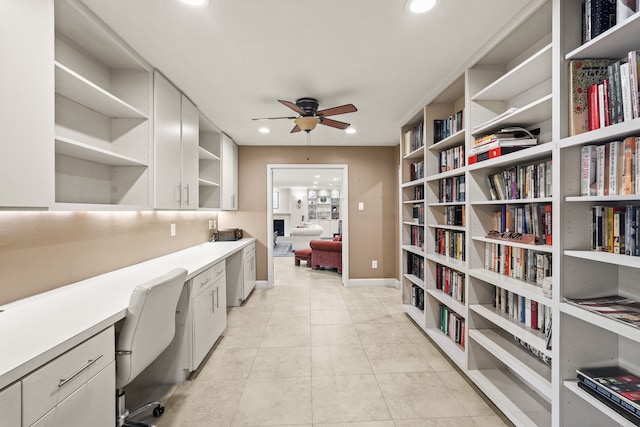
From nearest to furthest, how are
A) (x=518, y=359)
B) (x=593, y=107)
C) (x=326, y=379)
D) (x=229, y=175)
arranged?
(x=593, y=107), (x=518, y=359), (x=326, y=379), (x=229, y=175)

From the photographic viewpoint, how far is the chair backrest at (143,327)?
1.35 metres

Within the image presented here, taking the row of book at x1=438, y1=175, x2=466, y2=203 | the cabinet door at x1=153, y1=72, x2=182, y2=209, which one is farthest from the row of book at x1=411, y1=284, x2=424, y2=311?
the cabinet door at x1=153, y1=72, x2=182, y2=209

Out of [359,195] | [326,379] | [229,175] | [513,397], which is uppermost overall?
[229,175]

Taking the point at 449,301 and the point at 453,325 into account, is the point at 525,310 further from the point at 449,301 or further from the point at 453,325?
the point at 453,325

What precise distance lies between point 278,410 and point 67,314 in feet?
4.47

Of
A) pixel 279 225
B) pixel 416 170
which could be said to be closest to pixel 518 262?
pixel 416 170

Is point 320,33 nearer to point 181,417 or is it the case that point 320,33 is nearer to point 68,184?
point 68,184

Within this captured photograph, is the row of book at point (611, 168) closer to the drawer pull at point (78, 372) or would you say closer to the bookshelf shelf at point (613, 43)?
the bookshelf shelf at point (613, 43)

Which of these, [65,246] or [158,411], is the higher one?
[65,246]

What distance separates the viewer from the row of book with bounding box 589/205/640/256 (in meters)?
1.12

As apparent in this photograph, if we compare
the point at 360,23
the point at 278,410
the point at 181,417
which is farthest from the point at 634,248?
the point at 181,417

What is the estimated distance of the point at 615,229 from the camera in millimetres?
1199

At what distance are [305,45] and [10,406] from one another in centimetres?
217

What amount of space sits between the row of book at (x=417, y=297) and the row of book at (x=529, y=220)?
154 cm
